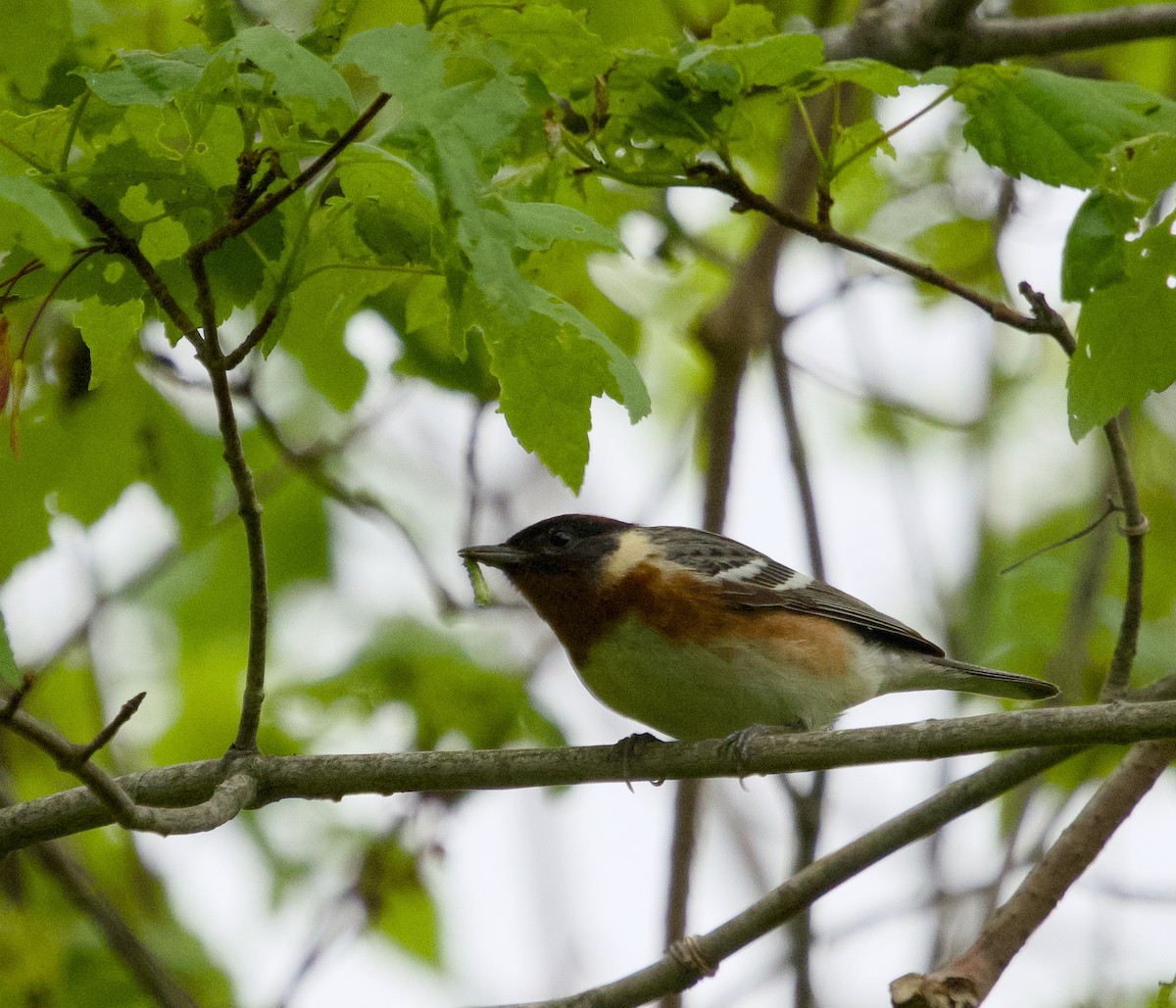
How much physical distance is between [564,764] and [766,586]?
2041mm

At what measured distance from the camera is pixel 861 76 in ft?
10.8

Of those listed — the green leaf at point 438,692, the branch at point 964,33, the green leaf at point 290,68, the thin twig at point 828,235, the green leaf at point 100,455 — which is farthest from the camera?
the green leaf at point 438,692

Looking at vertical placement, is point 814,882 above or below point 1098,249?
below

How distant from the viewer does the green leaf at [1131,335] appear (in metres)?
3.21

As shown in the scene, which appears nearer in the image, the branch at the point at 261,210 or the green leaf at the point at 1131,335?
the branch at the point at 261,210

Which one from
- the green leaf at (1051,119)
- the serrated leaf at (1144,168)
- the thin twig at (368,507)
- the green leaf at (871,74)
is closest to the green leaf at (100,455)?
the thin twig at (368,507)

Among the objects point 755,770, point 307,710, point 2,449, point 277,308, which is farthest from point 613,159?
point 307,710

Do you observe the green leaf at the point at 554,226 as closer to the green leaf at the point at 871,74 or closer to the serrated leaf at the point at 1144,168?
the green leaf at the point at 871,74

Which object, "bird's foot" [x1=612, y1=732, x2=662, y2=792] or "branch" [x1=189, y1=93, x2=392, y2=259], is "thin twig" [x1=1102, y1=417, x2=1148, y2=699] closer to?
"bird's foot" [x1=612, y1=732, x2=662, y2=792]

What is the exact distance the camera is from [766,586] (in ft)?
18.9

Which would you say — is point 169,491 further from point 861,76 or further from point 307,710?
point 861,76

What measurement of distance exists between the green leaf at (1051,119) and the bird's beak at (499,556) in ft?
9.05

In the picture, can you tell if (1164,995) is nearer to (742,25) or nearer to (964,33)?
(742,25)

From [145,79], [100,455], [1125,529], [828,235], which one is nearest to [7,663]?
[145,79]
